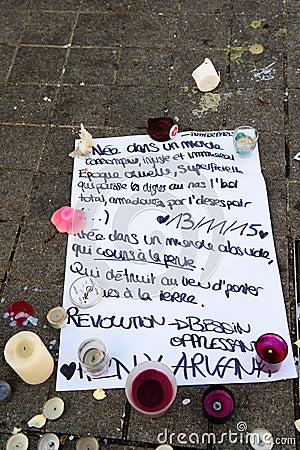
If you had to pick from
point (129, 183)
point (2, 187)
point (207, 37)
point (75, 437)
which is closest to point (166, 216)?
point (129, 183)

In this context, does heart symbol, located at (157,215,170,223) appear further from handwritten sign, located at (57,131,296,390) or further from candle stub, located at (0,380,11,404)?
candle stub, located at (0,380,11,404)

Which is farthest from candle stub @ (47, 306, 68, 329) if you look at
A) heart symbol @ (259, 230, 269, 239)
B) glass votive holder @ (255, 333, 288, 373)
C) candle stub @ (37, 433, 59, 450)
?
heart symbol @ (259, 230, 269, 239)

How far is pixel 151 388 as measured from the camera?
1.64 metres

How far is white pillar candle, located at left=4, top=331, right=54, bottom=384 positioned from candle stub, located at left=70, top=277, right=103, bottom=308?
0.78ft

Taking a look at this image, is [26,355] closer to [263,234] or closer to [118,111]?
[263,234]

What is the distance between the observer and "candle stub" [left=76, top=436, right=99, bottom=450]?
64.4 inches

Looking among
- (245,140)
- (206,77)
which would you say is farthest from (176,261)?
(206,77)

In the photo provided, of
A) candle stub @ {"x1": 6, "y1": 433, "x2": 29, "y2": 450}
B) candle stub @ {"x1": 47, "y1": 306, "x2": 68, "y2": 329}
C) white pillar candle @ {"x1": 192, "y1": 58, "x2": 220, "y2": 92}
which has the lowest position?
candle stub @ {"x1": 6, "y1": 433, "x2": 29, "y2": 450}

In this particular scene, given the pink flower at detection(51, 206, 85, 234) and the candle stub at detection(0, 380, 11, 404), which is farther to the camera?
the pink flower at detection(51, 206, 85, 234)

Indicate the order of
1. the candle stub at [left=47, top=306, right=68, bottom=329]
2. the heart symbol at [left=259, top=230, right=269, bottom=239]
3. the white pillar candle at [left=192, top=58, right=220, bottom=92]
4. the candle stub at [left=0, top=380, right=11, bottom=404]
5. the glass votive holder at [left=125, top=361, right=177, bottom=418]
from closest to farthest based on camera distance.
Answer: the glass votive holder at [left=125, top=361, right=177, bottom=418]
the candle stub at [left=0, top=380, right=11, bottom=404]
the candle stub at [left=47, top=306, right=68, bottom=329]
the heart symbol at [left=259, top=230, right=269, bottom=239]
the white pillar candle at [left=192, top=58, right=220, bottom=92]

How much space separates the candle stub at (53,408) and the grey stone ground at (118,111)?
0.06ft

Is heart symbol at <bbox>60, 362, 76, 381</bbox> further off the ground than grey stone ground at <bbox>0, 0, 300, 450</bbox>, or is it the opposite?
grey stone ground at <bbox>0, 0, 300, 450</bbox>

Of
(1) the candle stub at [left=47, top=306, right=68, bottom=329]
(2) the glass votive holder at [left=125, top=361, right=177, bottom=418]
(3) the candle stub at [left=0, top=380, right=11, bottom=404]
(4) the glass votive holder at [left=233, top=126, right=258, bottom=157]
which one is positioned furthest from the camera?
(4) the glass votive holder at [left=233, top=126, right=258, bottom=157]

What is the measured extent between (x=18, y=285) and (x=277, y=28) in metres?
1.79
